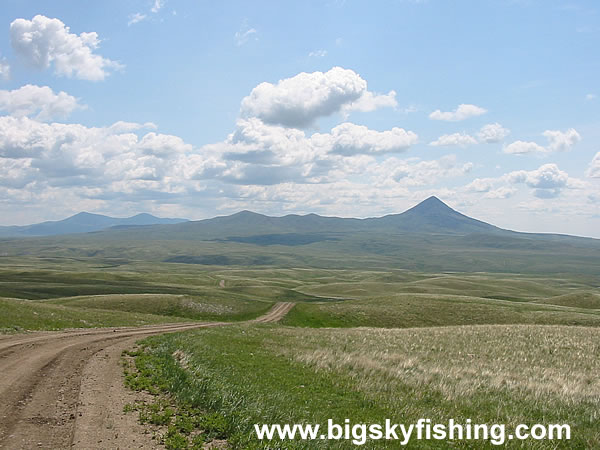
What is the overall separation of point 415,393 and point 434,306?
55.3m

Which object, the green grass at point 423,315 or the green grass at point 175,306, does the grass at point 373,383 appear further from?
the green grass at point 175,306

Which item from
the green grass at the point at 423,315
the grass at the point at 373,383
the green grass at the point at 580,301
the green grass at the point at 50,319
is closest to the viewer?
the grass at the point at 373,383

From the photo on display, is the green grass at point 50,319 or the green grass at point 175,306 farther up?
the green grass at point 50,319

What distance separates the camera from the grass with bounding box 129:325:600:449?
13820 millimetres

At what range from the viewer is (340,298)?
112000 millimetres

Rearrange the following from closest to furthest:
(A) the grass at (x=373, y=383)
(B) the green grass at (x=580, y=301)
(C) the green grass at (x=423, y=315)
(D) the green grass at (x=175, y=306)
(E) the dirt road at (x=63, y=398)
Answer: (E) the dirt road at (x=63, y=398), (A) the grass at (x=373, y=383), (C) the green grass at (x=423, y=315), (D) the green grass at (x=175, y=306), (B) the green grass at (x=580, y=301)

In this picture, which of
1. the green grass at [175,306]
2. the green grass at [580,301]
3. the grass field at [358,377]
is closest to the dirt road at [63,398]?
the grass field at [358,377]

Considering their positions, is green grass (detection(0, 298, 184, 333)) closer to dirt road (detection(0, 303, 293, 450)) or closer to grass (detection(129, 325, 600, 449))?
dirt road (detection(0, 303, 293, 450))

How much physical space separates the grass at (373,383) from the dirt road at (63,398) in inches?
93.7

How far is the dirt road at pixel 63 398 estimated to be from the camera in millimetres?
11320

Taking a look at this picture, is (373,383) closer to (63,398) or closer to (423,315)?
(63,398)

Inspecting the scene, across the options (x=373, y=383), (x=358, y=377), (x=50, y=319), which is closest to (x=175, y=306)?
(x=50, y=319)

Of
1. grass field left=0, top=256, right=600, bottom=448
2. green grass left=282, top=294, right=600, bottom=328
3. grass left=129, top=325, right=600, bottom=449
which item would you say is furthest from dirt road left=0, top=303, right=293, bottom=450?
green grass left=282, top=294, right=600, bottom=328

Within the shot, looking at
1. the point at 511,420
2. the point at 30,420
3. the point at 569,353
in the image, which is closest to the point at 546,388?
the point at 511,420
